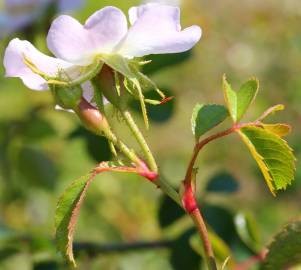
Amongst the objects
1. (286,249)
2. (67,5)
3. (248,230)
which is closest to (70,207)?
(286,249)

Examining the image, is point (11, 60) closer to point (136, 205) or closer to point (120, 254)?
point (120, 254)

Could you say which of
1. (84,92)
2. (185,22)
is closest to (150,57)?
(84,92)

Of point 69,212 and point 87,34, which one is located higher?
point 87,34

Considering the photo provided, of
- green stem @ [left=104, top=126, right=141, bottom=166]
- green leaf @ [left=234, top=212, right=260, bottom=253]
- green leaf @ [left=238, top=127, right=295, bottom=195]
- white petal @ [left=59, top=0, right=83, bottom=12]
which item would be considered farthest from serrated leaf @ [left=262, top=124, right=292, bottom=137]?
white petal @ [left=59, top=0, right=83, bottom=12]

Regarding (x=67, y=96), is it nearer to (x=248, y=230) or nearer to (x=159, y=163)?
(x=248, y=230)

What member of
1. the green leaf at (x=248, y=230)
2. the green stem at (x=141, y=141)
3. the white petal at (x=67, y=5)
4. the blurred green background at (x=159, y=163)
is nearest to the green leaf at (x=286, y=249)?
the blurred green background at (x=159, y=163)

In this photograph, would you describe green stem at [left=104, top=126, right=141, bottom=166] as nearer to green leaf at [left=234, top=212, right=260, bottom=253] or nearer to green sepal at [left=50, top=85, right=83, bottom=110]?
green sepal at [left=50, top=85, right=83, bottom=110]

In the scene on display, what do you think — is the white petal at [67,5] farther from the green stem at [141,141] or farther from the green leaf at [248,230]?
the green stem at [141,141]
